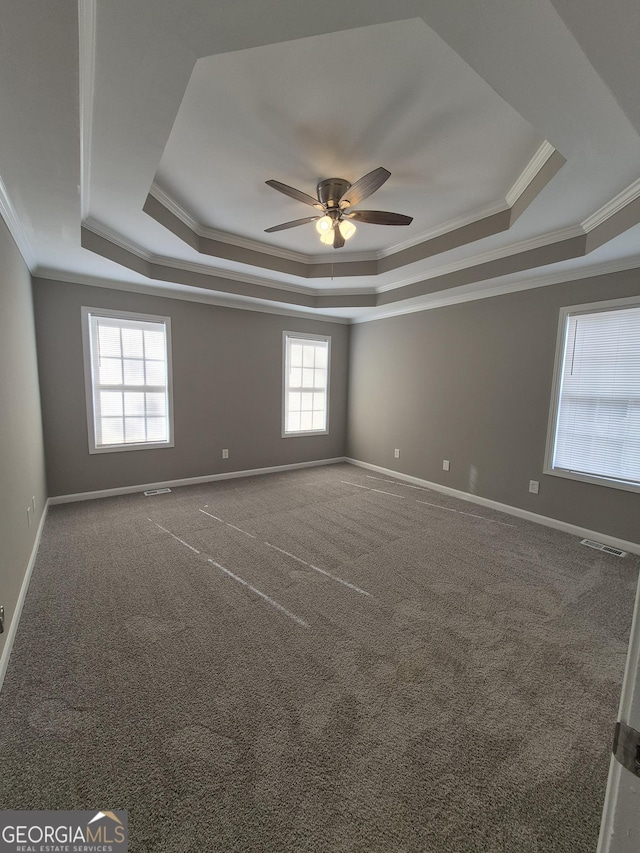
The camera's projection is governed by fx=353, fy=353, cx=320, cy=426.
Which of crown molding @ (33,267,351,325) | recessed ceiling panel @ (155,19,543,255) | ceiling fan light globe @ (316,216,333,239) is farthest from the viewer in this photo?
crown molding @ (33,267,351,325)

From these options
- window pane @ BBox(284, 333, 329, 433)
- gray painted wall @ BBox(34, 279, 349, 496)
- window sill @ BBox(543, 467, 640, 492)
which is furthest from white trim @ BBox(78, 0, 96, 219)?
window sill @ BBox(543, 467, 640, 492)

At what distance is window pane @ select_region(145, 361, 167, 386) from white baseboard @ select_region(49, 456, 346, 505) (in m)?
1.26

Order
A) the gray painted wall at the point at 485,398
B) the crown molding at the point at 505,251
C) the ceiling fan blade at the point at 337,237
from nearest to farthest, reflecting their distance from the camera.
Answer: the ceiling fan blade at the point at 337,237, the crown molding at the point at 505,251, the gray painted wall at the point at 485,398

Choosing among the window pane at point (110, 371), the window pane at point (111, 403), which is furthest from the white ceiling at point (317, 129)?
the window pane at point (111, 403)

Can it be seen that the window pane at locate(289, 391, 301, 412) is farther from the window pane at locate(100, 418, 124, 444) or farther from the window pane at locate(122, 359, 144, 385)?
the window pane at locate(100, 418, 124, 444)

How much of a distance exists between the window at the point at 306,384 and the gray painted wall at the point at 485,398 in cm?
77

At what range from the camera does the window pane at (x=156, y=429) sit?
4.37 m

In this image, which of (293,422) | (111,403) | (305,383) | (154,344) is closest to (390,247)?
(305,383)

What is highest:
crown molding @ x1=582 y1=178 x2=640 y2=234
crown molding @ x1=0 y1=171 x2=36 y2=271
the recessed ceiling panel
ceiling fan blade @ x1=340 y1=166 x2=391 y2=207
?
the recessed ceiling panel

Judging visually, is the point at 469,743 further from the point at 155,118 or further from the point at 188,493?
the point at 188,493

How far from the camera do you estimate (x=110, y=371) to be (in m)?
4.05

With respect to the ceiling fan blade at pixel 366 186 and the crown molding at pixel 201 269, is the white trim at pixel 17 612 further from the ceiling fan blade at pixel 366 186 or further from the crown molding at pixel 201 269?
the ceiling fan blade at pixel 366 186

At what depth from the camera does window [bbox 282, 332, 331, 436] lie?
5.48 m

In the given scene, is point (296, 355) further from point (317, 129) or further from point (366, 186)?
point (317, 129)
